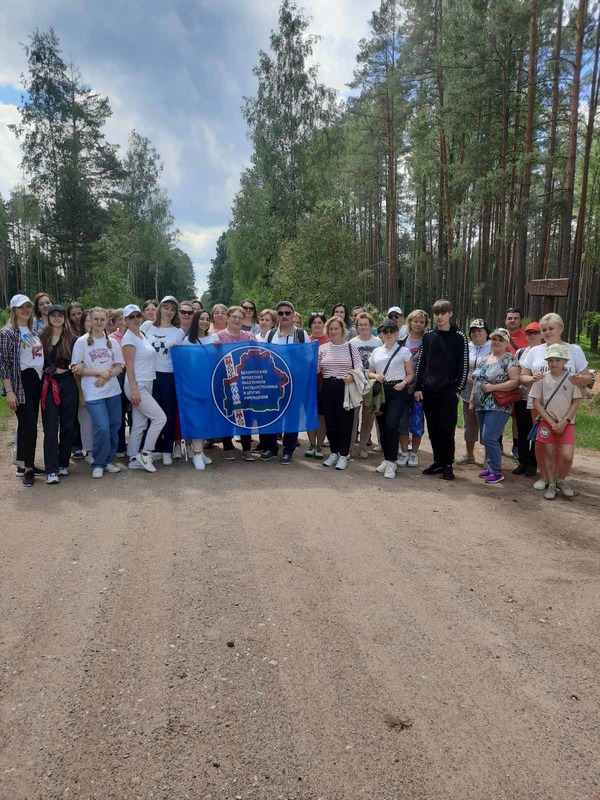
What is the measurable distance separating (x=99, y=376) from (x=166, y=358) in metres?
0.92

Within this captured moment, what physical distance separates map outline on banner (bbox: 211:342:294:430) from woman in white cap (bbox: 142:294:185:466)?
1.90 ft

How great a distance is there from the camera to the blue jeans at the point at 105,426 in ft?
21.2

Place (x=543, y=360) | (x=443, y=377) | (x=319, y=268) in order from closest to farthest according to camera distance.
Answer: (x=543, y=360), (x=443, y=377), (x=319, y=268)

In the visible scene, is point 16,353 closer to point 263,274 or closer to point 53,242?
point 53,242

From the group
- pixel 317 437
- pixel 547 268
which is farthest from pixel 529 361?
pixel 547 268

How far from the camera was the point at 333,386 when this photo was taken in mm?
7160

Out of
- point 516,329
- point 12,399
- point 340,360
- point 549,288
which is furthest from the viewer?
point 549,288

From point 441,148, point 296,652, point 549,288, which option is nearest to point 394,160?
point 441,148

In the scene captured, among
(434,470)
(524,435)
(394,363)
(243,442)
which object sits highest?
(394,363)

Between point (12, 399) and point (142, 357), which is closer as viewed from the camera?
point (12, 399)

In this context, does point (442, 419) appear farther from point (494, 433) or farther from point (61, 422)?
point (61, 422)

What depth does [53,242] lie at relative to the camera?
1058 inches

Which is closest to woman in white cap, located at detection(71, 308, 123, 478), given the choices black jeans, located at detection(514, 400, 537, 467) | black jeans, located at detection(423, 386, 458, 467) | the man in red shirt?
black jeans, located at detection(423, 386, 458, 467)

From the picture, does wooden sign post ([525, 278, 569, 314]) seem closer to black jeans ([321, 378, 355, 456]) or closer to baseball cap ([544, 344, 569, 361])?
baseball cap ([544, 344, 569, 361])
